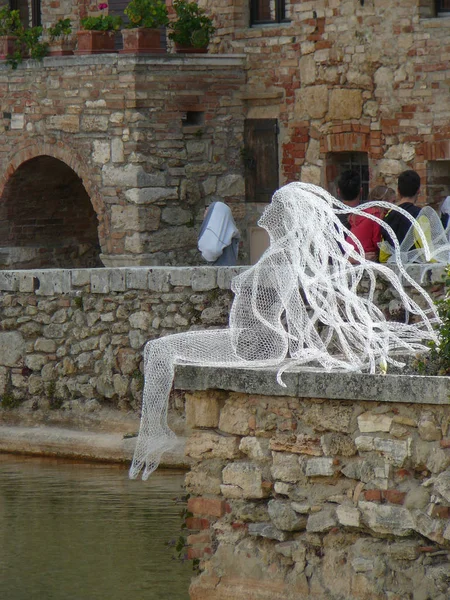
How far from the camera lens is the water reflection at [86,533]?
8742mm

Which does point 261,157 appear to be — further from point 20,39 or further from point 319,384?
point 319,384

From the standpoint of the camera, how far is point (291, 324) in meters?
8.05

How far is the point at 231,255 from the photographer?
14.6 metres

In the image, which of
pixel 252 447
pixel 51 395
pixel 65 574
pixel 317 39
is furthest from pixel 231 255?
pixel 252 447

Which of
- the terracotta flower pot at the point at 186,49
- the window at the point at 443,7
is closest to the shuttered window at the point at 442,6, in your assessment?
the window at the point at 443,7

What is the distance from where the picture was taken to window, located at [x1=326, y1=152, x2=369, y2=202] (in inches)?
656

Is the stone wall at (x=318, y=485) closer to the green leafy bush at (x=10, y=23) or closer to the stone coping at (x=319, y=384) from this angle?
the stone coping at (x=319, y=384)

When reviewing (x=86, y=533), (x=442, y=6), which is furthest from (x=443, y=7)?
(x=86, y=533)

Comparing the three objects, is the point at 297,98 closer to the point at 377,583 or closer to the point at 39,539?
the point at 39,539

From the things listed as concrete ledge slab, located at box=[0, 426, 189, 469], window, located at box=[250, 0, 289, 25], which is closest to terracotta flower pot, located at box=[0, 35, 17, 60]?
window, located at box=[250, 0, 289, 25]

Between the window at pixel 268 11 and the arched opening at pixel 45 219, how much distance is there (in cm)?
302

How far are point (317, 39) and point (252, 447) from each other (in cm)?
989

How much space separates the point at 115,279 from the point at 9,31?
6.10m

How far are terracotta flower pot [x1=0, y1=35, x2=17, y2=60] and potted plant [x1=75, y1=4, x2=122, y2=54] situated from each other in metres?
Result: 1.06
